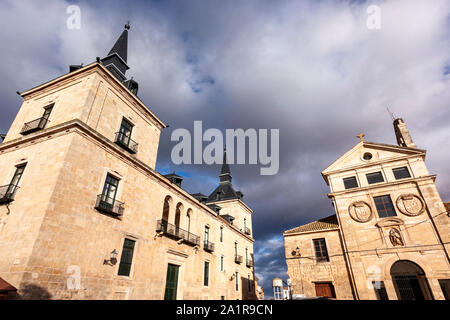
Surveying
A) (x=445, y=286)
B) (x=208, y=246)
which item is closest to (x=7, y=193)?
(x=208, y=246)

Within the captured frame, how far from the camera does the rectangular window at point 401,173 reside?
23.0 meters

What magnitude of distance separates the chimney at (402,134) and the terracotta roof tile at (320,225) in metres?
11.0

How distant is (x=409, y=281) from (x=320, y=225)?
8.44 m

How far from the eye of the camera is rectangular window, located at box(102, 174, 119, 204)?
1471 cm

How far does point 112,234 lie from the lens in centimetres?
1418

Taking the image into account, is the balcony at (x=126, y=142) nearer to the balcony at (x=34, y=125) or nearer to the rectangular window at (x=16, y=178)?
the balcony at (x=34, y=125)

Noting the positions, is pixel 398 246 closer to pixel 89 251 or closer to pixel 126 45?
pixel 89 251

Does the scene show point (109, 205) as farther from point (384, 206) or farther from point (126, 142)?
point (384, 206)

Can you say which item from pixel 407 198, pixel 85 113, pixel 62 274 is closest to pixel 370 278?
pixel 407 198

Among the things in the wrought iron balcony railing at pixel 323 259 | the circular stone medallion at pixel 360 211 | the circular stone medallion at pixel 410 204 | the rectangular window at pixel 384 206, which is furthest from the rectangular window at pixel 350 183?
the wrought iron balcony railing at pixel 323 259

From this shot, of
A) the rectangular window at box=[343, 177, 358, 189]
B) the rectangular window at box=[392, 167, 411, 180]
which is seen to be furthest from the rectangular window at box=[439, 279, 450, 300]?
the rectangular window at box=[343, 177, 358, 189]

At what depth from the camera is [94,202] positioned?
13602 mm

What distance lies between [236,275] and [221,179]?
17.7 metres

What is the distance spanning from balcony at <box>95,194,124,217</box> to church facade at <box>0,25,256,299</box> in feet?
0.21
